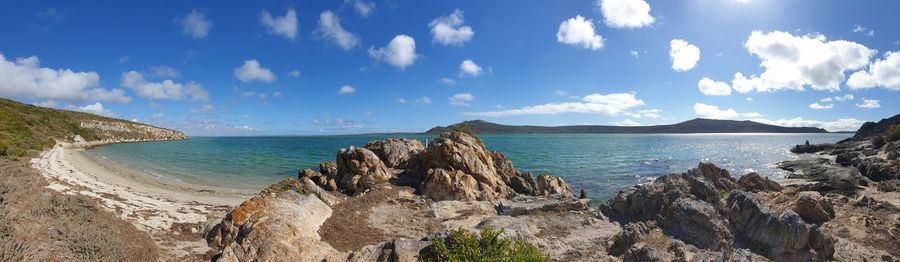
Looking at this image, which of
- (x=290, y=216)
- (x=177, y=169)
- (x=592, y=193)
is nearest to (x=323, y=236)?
(x=290, y=216)

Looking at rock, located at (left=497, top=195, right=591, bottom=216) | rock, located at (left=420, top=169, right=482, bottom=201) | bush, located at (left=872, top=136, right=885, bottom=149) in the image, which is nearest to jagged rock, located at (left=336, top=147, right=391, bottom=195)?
rock, located at (left=420, top=169, right=482, bottom=201)

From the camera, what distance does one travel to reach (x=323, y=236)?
1833 cm

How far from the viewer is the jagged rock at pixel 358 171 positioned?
102ft

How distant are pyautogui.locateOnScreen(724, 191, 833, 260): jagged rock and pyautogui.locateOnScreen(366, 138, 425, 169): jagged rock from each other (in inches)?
944

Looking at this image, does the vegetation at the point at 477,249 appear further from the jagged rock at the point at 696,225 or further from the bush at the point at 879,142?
the bush at the point at 879,142

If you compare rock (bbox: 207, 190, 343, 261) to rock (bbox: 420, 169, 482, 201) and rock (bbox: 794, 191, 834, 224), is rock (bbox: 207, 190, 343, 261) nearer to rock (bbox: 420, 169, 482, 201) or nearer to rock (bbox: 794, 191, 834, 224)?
rock (bbox: 420, 169, 482, 201)

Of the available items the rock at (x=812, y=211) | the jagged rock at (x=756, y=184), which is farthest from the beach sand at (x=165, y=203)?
the jagged rock at (x=756, y=184)

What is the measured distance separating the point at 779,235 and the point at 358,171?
25602 mm

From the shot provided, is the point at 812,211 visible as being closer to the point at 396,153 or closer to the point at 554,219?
the point at 554,219

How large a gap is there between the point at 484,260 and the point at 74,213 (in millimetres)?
15321

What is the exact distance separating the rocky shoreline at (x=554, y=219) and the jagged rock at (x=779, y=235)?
0.04 meters

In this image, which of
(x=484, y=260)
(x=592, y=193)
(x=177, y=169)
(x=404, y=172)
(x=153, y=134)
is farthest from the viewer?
(x=153, y=134)

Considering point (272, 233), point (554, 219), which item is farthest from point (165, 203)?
point (554, 219)

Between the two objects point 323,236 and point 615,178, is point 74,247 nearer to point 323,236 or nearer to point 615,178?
point 323,236
